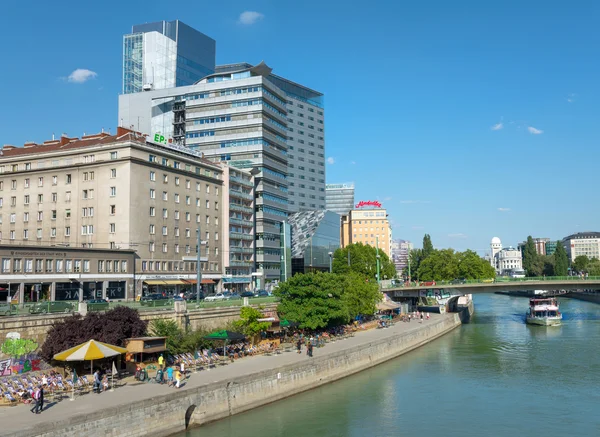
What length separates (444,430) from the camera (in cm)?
3450

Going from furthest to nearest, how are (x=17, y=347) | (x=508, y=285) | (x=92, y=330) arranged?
(x=508, y=285)
(x=92, y=330)
(x=17, y=347)

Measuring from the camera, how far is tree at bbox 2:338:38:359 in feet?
113

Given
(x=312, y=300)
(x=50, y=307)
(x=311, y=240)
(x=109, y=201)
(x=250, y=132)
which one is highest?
(x=250, y=132)

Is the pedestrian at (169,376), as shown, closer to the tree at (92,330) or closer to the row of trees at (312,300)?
the tree at (92,330)

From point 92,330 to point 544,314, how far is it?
80.8 m

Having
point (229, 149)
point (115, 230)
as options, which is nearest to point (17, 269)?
point (115, 230)

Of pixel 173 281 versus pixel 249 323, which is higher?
pixel 173 281

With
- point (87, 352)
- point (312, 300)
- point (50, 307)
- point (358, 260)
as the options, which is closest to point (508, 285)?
point (358, 260)

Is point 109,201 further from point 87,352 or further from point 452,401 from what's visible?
point 452,401

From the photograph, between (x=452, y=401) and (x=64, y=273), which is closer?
(x=452, y=401)

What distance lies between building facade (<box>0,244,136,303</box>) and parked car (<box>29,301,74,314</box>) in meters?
17.7

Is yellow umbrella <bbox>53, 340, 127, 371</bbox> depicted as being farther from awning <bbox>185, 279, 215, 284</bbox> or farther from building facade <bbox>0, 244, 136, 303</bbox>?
awning <bbox>185, 279, 215, 284</bbox>

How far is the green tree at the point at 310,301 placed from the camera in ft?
191

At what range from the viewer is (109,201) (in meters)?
75.9
